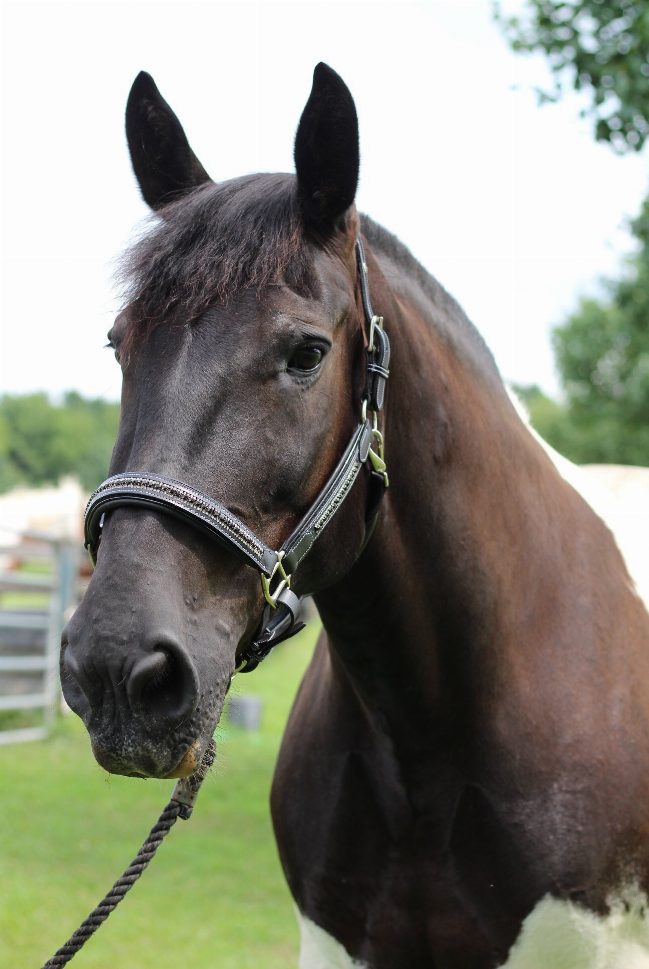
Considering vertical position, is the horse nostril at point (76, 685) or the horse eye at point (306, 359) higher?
the horse eye at point (306, 359)

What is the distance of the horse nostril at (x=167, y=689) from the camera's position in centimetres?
166

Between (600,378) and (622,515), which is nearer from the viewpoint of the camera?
(622,515)

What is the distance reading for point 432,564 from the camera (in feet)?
8.18

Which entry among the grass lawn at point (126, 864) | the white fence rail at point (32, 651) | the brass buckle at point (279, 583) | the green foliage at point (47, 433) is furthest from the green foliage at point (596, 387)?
the green foliage at point (47, 433)

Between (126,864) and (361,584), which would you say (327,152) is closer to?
(361,584)

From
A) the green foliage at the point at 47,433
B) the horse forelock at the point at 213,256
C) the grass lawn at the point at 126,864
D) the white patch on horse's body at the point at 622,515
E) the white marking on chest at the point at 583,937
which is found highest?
the horse forelock at the point at 213,256

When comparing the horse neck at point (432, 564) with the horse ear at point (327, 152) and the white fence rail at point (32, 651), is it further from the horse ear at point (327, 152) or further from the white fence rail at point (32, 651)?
the white fence rail at point (32, 651)

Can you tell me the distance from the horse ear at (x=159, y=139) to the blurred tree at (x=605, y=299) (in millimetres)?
4474

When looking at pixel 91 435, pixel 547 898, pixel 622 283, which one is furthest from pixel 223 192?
pixel 91 435

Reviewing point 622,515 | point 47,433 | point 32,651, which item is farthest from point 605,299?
point 47,433

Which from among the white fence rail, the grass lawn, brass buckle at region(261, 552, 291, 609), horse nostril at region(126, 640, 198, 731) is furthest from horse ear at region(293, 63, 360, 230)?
the white fence rail

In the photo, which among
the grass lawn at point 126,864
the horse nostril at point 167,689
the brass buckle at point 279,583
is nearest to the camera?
the horse nostril at point 167,689

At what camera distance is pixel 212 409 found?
1.90 metres

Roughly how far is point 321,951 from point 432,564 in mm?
1333
